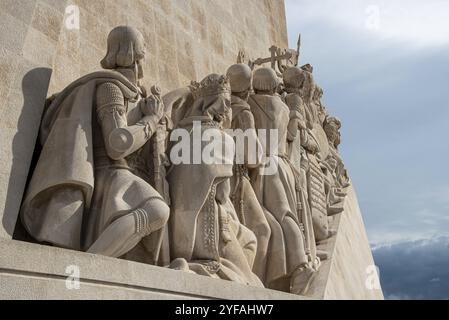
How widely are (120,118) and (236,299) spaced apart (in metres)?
1.54

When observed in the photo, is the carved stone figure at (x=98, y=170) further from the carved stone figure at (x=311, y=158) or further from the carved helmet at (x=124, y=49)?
the carved stone figure at (x=311, y=158)

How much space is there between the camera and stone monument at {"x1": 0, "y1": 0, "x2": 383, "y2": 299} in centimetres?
399

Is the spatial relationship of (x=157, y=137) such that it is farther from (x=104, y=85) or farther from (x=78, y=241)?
(x=78, y=241)

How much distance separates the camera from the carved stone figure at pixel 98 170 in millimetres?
4074

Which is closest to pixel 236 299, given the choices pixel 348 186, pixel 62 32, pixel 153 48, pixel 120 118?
pixel 120 118

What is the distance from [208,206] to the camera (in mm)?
4992

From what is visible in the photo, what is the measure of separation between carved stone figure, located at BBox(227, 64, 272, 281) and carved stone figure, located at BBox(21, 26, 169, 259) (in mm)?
1281

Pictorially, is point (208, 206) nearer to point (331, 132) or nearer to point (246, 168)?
point (246, 168)

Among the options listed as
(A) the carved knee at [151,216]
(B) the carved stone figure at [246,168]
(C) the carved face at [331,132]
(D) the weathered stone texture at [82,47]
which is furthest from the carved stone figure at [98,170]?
(C) the carved face at [331,132]

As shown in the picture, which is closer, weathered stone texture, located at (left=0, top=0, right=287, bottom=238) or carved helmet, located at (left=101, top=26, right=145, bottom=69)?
weathered stone texture, located at (left=0, top=0, right=287, bottom=238)

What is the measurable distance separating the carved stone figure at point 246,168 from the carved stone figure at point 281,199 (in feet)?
0.44

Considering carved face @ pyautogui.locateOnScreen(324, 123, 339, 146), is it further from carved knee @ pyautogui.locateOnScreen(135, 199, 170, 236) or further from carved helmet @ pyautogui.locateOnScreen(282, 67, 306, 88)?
carved knee @ pyautogui.locateOnScreen(135, 199, 170, 236)

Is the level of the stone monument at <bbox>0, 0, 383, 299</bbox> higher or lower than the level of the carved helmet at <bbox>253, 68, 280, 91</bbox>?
lower

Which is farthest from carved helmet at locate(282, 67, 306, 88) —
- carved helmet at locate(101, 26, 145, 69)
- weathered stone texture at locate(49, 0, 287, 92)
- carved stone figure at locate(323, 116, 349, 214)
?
carved helmet at locate(101, 26, 145, 69)
